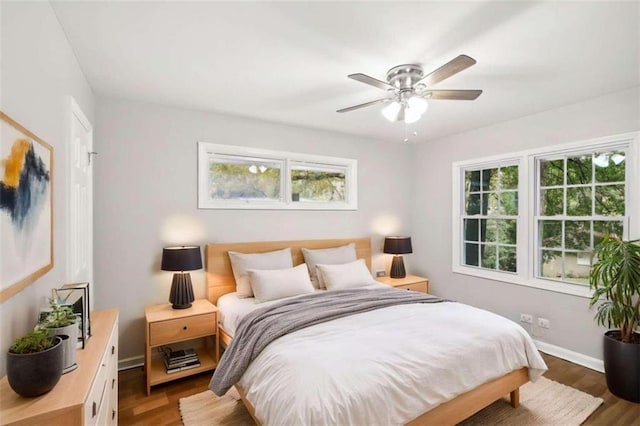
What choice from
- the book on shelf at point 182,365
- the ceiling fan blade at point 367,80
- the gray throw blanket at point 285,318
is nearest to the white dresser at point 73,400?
the gray throw blanket at point 285,318

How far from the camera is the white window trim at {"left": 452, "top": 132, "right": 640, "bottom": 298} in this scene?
2.81m

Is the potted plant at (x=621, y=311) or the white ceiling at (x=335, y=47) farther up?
the white ceiling at (x=335, y=47)

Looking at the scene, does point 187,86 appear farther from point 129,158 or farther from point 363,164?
point 363,164

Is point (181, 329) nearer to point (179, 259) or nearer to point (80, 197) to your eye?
point (179, 259)

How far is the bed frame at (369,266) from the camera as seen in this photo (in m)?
1.91

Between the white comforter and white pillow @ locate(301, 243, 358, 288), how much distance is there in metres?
1.24

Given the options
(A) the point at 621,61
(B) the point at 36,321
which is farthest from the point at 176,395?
(A) the point at 621,61

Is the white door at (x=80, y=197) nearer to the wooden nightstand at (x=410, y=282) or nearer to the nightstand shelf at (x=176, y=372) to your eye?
the nightstand shelf at (x=176, y=372)

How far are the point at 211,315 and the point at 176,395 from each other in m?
0.66

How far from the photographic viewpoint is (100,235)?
114 inches

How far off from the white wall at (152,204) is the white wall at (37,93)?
2.96 feet

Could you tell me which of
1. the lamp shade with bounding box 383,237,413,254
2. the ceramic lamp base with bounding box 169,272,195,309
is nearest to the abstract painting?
the ceramic lamp base with bounding box 169,272,195,309

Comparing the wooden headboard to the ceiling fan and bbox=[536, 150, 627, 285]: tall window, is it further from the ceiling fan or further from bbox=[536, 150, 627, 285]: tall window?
bbox=[536, 150, 627, 285]: tall window

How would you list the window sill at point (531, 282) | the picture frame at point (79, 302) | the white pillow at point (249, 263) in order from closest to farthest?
the picture frame at point (79, 302), the window sill at point (531, 282), the white pillow at point (249, 263)
